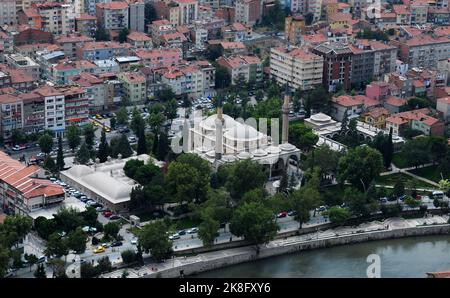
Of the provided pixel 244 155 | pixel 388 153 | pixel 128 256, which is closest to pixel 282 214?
pixel 244 155

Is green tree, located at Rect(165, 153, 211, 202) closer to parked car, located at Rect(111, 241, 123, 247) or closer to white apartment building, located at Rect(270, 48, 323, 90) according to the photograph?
parked car, located at Rect(111, 241, 123, 247)

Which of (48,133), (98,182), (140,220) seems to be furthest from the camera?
(48,133)

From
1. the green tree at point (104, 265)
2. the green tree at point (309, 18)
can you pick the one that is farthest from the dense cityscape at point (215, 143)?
the green tree at point (309, 18)

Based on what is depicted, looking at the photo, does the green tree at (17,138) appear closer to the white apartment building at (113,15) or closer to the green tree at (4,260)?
the green tree at (4,260)

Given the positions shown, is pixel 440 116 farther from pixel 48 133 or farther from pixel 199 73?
pixel 48 133

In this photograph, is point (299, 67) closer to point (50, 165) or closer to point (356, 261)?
point (50, 165)
